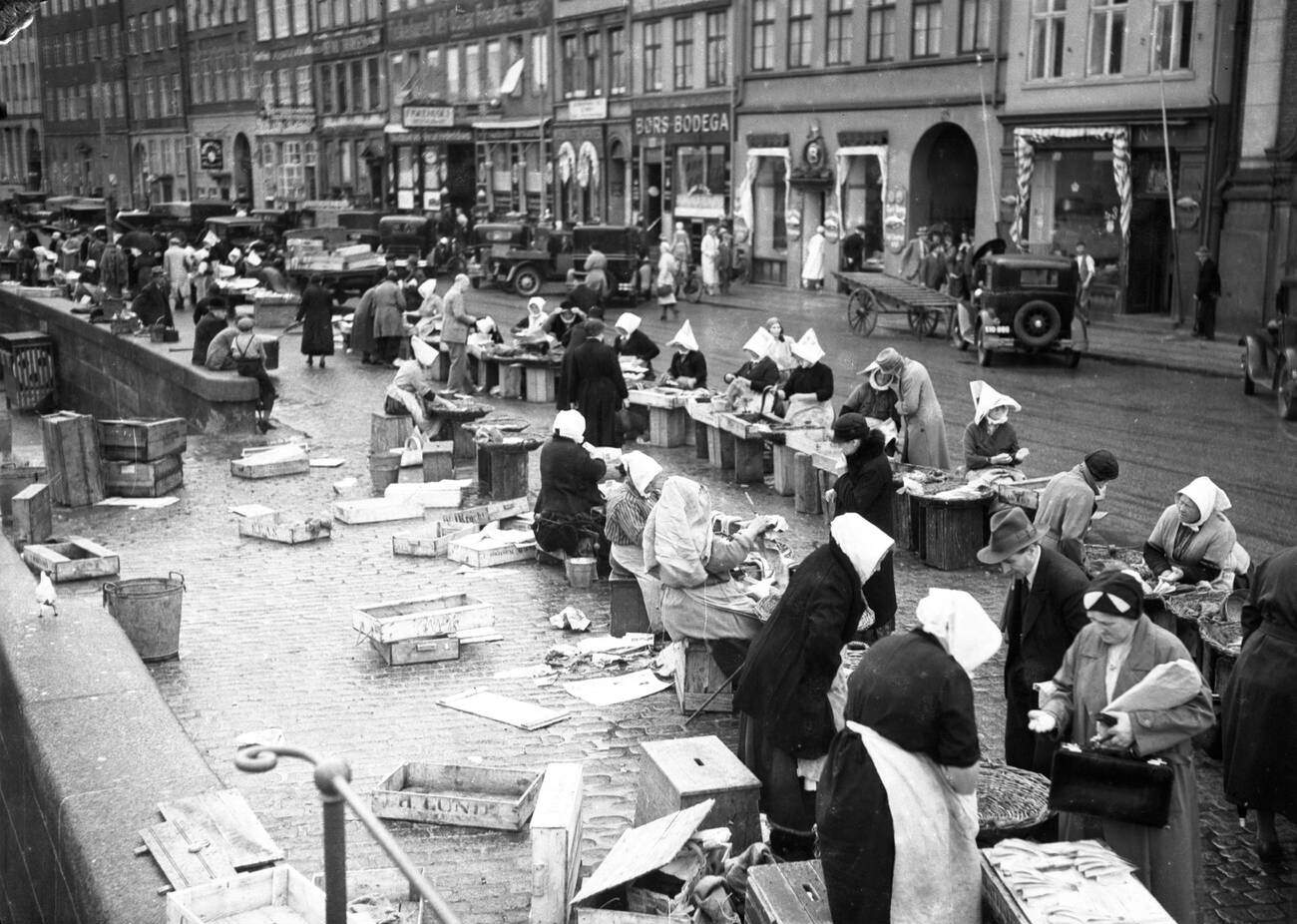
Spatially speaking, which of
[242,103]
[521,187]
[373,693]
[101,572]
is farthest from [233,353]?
[242,103]

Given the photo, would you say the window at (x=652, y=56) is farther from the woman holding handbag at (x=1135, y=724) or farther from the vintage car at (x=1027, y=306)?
the woman holding handbag at (x=1135, y=724)

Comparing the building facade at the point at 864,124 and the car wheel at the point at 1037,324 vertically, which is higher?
the building facade at the point at 864,124

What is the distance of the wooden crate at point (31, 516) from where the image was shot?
13.6 m

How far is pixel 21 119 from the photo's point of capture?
330 ft

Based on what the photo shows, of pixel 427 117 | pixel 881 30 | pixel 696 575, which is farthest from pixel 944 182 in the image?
pixel 696 575

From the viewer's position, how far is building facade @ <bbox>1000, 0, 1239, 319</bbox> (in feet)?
91.0

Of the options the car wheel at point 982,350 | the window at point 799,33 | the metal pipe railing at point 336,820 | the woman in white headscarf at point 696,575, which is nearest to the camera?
the metal pipe railing at point 336,820

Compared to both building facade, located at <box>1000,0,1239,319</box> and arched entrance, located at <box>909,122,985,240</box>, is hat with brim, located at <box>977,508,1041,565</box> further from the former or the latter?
arched entrance, located at <box>909,122,985,240</box>

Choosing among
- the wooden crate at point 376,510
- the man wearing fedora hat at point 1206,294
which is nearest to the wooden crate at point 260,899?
the wooden crate at point 376,510

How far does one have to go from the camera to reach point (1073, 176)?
31234 millimetres

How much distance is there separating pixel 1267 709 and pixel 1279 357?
14.5 m

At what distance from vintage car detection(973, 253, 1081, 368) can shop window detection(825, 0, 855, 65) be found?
14.9 metres

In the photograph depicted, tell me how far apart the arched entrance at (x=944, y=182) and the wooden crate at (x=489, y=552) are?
24819mm

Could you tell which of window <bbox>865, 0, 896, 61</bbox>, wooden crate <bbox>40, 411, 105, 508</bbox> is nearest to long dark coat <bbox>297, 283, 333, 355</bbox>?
wooden crate <bbox>40, 411, 105, 508</bbox>
